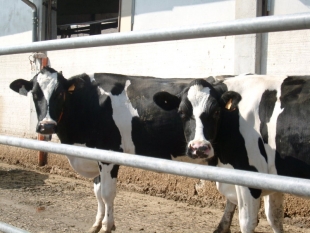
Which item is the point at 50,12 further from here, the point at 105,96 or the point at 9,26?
the point at 105,96

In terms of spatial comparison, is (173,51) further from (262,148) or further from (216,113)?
(262,148)

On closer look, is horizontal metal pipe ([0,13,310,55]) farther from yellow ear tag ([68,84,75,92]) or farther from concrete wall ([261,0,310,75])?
concrete wall ([261,0,310,75])

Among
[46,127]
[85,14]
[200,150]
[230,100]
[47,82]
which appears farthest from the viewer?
[85,14]

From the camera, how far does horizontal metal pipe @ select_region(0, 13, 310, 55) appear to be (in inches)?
46.8

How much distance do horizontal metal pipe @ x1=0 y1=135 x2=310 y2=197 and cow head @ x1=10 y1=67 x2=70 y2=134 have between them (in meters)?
2.39

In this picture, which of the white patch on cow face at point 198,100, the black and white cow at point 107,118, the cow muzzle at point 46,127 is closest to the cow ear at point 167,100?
the white patch on cow face at point 198,100

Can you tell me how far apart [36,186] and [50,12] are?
3.10m

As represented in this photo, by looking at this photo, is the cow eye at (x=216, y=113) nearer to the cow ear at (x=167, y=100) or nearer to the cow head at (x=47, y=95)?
the cow ear at (x=167, y=100)

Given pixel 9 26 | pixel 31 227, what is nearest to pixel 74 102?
pixel 31 227

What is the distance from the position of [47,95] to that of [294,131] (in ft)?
7.63

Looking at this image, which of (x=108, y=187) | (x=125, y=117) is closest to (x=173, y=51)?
(x=125, y=117)

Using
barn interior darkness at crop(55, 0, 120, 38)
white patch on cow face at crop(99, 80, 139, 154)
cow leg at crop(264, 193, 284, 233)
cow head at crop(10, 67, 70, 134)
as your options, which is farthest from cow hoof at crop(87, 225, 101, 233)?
barn interior darkness at crop(55, 0, 120, 38)

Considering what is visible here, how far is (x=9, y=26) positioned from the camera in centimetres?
839

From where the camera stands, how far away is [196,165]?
4.36 ft
